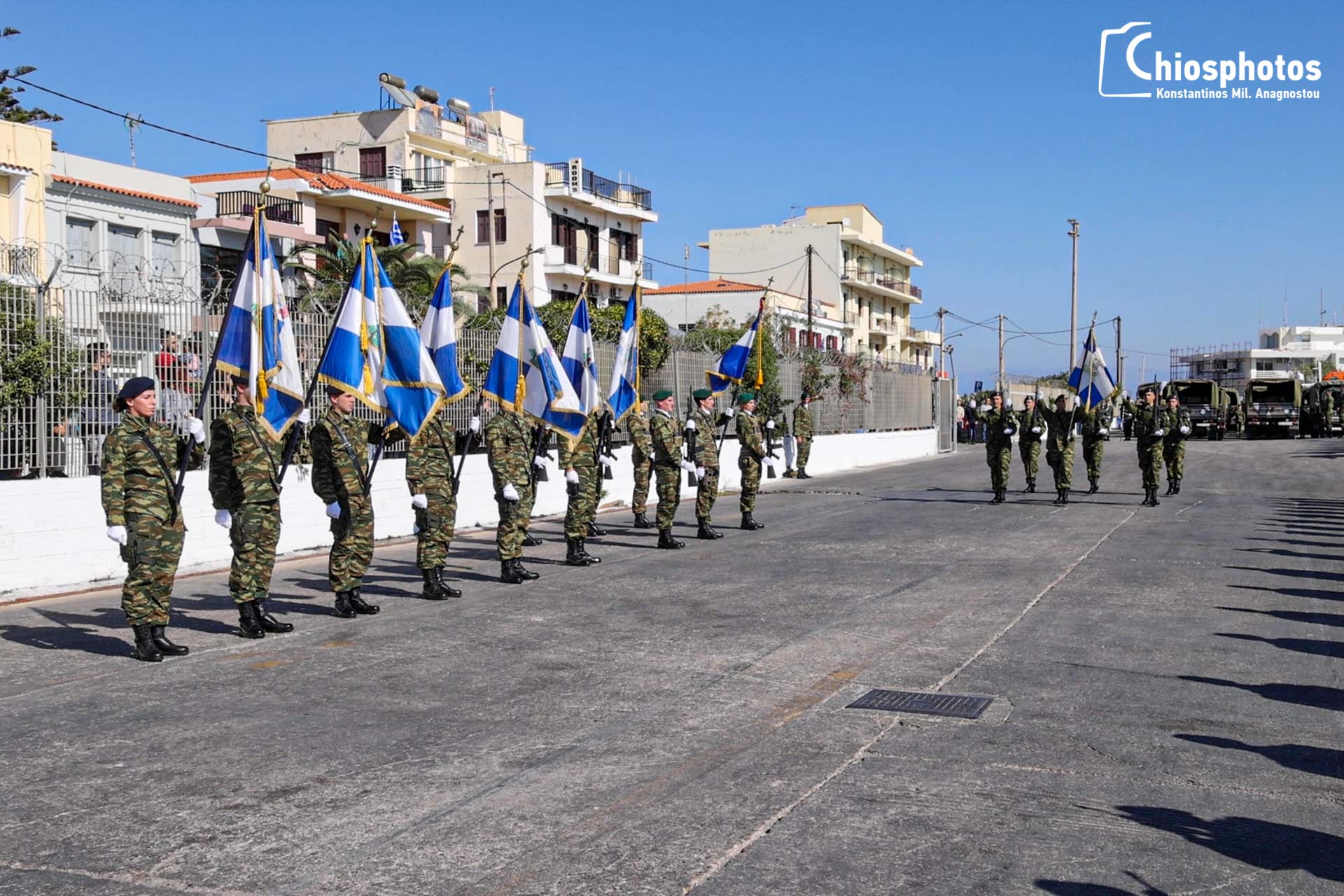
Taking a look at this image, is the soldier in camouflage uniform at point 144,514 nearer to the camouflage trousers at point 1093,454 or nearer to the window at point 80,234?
the camouflage trousers at point 1093,454

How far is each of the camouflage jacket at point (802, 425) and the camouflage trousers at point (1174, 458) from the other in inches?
357

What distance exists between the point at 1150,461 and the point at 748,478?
7.51m

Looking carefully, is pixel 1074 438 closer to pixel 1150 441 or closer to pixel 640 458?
pixel 1150 441

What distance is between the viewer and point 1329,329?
14588 cm

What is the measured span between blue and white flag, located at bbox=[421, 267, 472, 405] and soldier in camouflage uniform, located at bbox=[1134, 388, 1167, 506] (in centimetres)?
1225

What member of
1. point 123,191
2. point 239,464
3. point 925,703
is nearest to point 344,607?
point 239,464

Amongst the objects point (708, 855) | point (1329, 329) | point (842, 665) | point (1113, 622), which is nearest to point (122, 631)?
point (842, 665)

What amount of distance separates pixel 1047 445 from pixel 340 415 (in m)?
14.4

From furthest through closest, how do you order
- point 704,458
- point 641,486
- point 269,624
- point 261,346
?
point 641,486 < point 704,458 < point 261,346 < point 269,624

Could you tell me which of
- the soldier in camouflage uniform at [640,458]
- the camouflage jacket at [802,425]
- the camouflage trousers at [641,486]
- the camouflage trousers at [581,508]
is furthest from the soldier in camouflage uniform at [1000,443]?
the camouflage trousers at [581,508]

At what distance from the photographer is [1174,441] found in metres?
21.9

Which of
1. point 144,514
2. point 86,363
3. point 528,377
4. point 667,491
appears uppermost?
point 86,363

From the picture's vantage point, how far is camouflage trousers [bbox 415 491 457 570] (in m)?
11.5

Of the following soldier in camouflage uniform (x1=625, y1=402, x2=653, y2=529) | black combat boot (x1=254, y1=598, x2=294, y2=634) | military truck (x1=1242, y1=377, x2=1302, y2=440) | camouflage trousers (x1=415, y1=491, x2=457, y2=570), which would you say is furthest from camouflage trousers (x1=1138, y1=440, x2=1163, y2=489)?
military truck (x1=1242, y1=377, x2=1302, y2=440)
